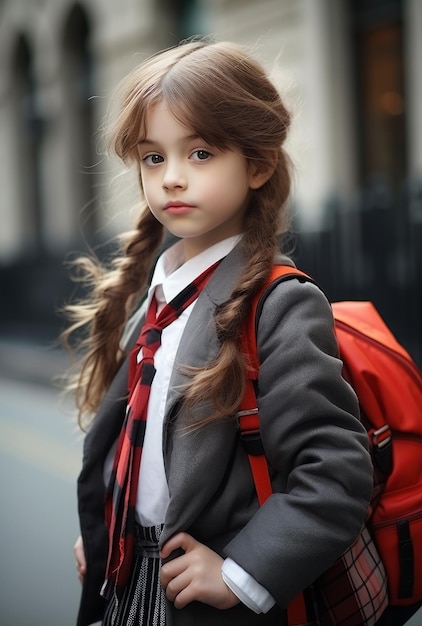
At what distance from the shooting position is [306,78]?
34.8 feet

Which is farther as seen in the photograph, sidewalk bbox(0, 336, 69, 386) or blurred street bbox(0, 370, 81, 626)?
sidewalk bbox(0, 336, 69, 386)

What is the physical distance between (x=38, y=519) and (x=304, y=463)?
3.52 meters

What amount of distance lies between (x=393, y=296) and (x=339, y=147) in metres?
4.06

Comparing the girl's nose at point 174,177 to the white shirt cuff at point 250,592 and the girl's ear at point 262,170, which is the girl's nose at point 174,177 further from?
the white shirt cuff at point 250,592

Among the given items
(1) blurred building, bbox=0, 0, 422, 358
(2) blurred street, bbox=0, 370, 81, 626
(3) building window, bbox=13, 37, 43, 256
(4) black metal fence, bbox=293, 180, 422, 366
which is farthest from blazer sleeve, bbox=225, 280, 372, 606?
(3) building window, bbox=13, 37, 43, 256

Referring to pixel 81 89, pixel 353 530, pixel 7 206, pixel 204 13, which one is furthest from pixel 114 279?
pixel 7 206

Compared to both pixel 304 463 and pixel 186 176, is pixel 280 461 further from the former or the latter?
pixel 186 176

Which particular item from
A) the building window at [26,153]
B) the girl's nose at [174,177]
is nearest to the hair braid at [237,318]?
the girl's nose at [174,177]

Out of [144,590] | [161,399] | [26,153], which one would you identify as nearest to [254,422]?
[161,399]

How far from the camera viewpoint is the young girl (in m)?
1.61

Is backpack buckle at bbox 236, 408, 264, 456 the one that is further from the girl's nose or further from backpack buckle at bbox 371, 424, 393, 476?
the girl's nose

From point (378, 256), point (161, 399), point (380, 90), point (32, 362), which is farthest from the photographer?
point (32, 362)

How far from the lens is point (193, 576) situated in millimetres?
1667

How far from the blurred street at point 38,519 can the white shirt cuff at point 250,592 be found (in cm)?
124
